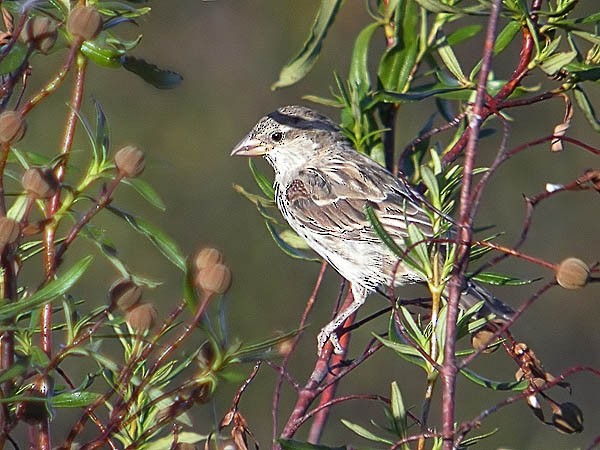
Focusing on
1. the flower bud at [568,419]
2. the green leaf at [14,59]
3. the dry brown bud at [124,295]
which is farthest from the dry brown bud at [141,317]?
the flower bud at [568,419]

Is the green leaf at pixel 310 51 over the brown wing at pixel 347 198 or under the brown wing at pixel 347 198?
over

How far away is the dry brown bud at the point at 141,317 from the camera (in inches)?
68.3

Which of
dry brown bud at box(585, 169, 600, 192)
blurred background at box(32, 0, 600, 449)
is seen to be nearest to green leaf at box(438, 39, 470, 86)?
dry brown bud at box(585, 169, 600, 192)

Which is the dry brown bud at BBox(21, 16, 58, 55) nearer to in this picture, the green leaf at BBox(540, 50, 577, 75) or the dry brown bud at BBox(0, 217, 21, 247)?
the dry brown bud at BBox(0, 217, 21, 247)

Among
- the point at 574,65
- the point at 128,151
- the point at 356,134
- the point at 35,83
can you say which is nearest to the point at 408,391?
the point at 35,83

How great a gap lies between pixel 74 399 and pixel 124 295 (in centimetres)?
23

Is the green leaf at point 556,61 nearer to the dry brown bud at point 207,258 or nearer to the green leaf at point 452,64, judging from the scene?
the green leaf at point 452,64

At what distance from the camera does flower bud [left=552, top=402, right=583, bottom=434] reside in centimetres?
215

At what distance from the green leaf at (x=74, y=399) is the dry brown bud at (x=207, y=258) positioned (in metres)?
0.33

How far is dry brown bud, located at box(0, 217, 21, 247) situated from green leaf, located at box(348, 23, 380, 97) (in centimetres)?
213

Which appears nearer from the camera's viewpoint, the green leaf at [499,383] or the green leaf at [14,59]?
the green leaf at [14,59]

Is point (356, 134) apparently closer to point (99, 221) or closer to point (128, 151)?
point (128, 151)

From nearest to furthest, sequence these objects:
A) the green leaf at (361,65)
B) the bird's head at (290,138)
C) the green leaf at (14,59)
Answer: the green leaf at (14,59)
the green leaf at (361,65)
the bird's head at (290,138)

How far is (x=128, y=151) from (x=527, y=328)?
826 cm
